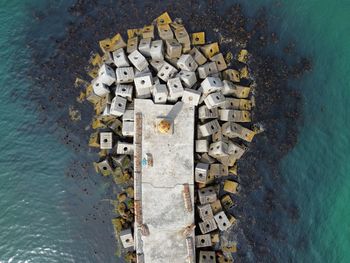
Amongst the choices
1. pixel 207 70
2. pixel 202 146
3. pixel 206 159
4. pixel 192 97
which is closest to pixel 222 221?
pixel 206 159

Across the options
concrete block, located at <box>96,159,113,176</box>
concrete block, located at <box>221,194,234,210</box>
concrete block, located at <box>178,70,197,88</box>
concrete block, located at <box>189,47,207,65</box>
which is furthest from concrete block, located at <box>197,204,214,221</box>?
concrete block, located at <box>189,47,207,65</box>

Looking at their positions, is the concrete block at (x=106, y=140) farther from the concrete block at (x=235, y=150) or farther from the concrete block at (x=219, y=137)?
the concrete block at (x=235, y=150)

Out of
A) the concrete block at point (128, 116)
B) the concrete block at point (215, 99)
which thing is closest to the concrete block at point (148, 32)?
the concrete block at point (128, 116)

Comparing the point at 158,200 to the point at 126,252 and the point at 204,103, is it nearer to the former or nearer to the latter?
the point at 126,252

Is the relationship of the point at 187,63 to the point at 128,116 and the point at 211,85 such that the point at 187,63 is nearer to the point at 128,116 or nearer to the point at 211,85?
the point at 211,85

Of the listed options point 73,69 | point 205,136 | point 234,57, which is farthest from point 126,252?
point 234,57

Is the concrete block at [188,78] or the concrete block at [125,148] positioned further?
the concrete block at [125,148]

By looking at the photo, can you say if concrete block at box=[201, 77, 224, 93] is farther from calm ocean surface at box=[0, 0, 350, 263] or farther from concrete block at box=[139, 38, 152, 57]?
calm ocean surface at box=[0, 0, 350, 263]
